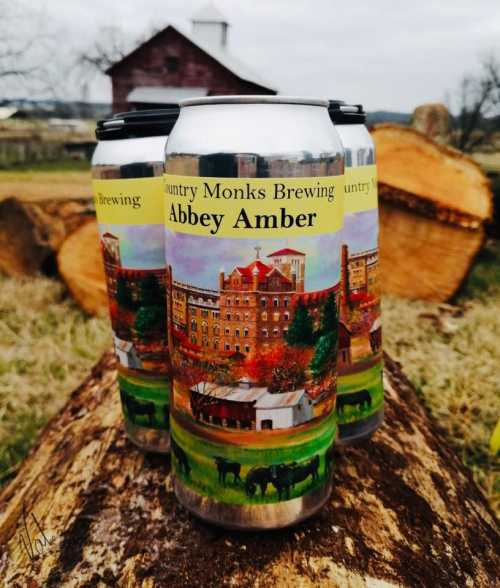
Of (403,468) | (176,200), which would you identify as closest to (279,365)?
(176,200)

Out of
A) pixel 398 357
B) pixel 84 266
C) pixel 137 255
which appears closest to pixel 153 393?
pixel 137 255

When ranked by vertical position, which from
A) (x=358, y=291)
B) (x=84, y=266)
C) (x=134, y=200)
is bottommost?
(x=84, y=266)

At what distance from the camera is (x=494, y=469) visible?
2102mm

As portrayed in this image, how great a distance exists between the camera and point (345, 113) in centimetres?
116

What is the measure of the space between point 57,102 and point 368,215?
29.3 ft

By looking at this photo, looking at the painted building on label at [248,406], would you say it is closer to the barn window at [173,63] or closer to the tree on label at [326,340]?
the tree on label at [326,340]

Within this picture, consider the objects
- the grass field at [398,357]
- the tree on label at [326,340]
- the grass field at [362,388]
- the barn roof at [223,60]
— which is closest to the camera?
the tree on label at [326,340]

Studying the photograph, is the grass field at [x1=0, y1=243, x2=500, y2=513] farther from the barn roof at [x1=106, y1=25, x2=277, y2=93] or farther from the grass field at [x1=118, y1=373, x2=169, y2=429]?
the barn roof at [x1=106, y1=25, x2=277, y2=93]

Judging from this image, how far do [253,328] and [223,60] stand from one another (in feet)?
33.9

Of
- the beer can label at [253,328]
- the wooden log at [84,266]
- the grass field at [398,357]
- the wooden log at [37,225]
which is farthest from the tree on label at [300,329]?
the wooden log at [37,225]

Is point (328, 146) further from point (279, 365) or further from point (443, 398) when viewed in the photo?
point (443, 398)

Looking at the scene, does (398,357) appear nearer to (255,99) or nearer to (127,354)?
(127,354)

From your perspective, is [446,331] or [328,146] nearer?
[328,146]

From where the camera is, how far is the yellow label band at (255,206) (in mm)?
846
